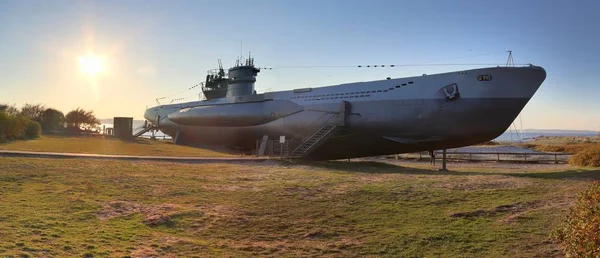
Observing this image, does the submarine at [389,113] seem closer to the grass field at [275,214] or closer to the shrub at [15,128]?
the grass field at [275,214]

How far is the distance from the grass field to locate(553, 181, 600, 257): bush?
0.77 meters

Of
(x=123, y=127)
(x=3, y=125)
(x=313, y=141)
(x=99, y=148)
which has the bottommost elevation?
(x=99, y=148)

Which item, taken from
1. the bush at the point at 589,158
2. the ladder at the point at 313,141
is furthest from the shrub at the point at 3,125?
the bush at the point at 589,158

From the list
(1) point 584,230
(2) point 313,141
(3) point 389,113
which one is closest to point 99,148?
(2) point 313,141

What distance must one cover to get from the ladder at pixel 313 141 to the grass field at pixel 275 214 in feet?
26.5

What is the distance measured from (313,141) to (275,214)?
552 inches

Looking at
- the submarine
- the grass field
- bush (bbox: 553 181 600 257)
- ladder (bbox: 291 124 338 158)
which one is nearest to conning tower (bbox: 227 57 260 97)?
the submarine

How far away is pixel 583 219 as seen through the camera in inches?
222

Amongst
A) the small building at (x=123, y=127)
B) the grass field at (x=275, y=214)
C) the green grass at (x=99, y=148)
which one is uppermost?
the small building at (x=123, y=127)

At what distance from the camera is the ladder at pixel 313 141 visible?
23156mm

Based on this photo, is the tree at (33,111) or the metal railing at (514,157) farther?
the tree at (33,111)

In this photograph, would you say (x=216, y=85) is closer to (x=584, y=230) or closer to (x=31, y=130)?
(x=31, y=130)

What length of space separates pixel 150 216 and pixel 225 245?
2499 mm

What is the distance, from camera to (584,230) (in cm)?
526
